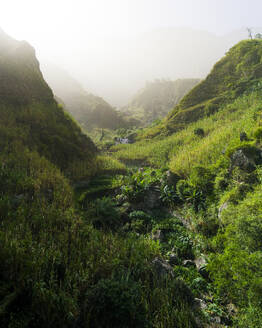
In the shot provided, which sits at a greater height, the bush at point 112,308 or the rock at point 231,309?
the bush at point 112,308

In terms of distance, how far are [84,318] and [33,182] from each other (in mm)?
5844

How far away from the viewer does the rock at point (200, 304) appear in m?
4.37

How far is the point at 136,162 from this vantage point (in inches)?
840

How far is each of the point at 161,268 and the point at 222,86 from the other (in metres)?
33.1

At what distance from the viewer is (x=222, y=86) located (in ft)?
99.1

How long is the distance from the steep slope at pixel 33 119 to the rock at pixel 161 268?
29.7 feet

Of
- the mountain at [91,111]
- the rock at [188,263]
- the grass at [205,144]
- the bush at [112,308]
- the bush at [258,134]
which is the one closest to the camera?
the bush at [112,308]

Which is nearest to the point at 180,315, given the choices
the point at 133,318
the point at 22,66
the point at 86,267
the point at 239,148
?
the point at 133,318

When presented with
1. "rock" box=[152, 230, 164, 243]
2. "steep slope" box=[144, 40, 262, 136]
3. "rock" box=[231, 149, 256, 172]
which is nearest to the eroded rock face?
"rock" box=[231, 149, 256, 172]

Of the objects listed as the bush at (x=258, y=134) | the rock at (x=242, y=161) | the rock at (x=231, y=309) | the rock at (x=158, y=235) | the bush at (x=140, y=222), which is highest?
the bush at (x=258, y=134)

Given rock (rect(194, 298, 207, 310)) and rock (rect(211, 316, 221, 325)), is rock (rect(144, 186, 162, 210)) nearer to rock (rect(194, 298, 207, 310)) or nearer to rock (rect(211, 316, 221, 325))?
rock (rect(194, 298, 207, 310))

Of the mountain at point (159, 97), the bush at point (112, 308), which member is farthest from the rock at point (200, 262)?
the mountain at point (159, 97)

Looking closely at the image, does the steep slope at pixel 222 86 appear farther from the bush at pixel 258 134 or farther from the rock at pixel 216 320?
the rock at pixel 216 320

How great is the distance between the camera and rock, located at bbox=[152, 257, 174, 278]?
5114 millimetres
